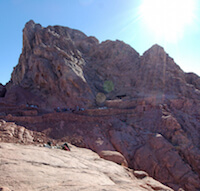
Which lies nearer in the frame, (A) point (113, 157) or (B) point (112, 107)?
(A) point (113, 157)

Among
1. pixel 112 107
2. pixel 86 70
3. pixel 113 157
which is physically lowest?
pixel 113 157

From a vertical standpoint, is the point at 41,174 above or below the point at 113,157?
above

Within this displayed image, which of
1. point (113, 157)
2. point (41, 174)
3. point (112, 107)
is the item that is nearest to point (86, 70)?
point (112, 107)

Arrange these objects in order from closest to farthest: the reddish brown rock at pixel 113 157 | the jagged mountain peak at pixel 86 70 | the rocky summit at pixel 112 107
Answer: the reddish brown rock at pixel 113 157 → the rocky summit at pixel 112 107 → the jagged mountain peak at pixel 86 70

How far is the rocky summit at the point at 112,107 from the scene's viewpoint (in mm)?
13422

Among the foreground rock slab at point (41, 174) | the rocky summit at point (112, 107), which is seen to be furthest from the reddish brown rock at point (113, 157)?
the foreground rock slab at point (41, 174)

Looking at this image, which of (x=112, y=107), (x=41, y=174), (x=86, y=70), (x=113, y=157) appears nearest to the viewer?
(x=41, y=174)

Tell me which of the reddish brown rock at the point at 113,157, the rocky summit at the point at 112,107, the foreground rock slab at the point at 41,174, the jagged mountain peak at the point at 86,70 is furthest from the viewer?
the jagged mountain peak at the point at 86,70

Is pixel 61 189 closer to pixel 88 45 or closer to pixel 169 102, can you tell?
pixel 169 102

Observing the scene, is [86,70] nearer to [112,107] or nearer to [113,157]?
[112,107]

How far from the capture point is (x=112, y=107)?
2044cm

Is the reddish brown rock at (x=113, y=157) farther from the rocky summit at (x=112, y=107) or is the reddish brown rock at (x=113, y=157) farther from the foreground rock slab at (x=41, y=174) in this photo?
the foreground rock slab at (x=41, y=174)

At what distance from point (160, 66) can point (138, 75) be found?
371 cm

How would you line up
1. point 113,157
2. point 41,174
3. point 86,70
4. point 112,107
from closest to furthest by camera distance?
point 41,174, point 113,157, point 112,107, point 86,70
